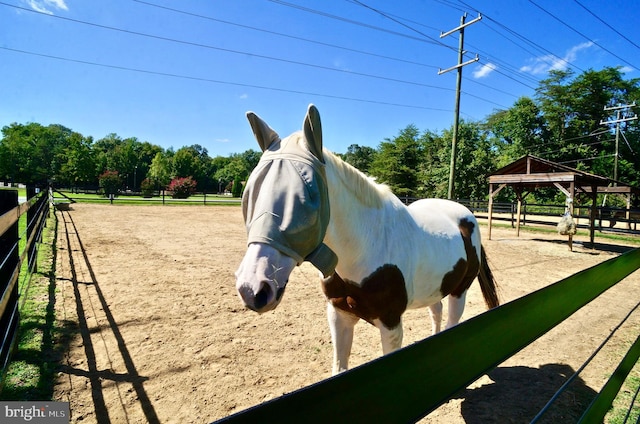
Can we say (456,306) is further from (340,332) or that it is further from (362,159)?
(362,159)

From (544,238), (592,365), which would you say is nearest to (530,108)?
(544,238)

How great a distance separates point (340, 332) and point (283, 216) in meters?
1.37

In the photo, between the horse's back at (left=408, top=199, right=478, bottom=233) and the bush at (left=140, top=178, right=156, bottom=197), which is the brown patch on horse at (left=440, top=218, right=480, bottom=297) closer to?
the horse's back at (left=408, top=199, right=478, bottom=233)

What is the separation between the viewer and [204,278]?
5621mm

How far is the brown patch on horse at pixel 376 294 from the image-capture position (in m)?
1.82

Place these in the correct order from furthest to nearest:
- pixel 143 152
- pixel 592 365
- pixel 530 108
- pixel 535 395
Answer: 1. pixel 143 152
2. pixel 530 108
3. pixel 592 365
4. pixel 535 395

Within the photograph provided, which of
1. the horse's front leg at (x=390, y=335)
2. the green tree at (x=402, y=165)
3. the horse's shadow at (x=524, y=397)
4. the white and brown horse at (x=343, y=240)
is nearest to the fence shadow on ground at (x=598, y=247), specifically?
the horse's shadow at (x=524, y=397)

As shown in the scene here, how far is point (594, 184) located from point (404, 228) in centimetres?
1288

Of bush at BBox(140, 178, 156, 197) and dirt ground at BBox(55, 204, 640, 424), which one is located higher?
bush at BBox(140, 178, 156, 197)

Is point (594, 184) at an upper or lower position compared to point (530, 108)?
lower

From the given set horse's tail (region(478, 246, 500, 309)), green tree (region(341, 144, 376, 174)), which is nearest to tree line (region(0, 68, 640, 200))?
green tree (region(341, 144, 376, 174))

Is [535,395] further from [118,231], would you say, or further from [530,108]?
[530,108]

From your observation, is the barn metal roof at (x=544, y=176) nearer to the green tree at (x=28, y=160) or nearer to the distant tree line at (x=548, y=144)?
the distant tree line at (x=548, y=144)

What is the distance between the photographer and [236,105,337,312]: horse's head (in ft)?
3.68
